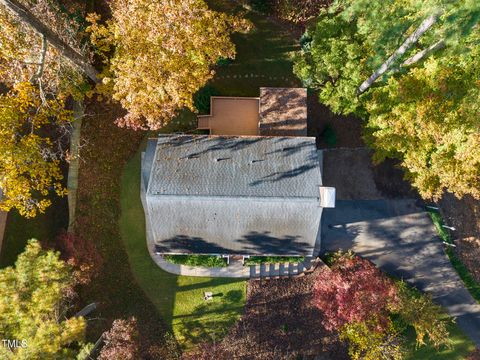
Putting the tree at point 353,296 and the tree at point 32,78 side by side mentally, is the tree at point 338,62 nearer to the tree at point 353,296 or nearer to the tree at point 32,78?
the tree at point 353,296

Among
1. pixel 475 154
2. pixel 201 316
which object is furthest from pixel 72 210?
pixel 475 154

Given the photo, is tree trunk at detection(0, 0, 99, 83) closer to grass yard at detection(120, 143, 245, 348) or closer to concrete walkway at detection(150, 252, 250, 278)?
grass yard at detection(120, 143, 245, 348)

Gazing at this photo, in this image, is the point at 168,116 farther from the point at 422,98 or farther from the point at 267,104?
the point at 422,98

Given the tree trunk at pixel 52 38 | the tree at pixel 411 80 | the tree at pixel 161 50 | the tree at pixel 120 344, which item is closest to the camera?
the tree trunk at pixel 52 38

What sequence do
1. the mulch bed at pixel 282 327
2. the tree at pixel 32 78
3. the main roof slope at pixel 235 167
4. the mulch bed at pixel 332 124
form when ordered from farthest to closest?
1. the mulch bed at pixel 332 124
2. the mulch bed at pixel 282 327
3. the main roof slope at pixel 235 167
4. the tree at pixel 32 78

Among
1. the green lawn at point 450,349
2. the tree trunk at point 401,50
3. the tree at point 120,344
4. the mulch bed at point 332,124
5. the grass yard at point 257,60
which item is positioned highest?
the grass yard at point 257,60

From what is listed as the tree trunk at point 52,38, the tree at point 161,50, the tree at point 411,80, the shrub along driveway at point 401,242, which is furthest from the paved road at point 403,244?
the tree trunk at point 52,38

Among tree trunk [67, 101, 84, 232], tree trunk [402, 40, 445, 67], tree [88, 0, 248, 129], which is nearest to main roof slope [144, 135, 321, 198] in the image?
tree [88, 0, 248, 129]
